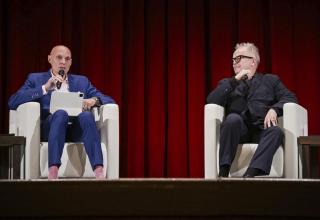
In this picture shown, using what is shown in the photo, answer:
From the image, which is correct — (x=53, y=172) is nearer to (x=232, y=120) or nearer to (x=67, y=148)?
(x=67, y=148)

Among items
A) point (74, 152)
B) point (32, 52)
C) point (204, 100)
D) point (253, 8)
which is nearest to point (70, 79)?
point (74, 152)

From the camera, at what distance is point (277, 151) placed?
3.50 metres

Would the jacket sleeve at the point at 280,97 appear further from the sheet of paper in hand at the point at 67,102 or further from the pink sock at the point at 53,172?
the pink sock at the point at 53,172

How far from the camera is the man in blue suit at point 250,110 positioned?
336cm

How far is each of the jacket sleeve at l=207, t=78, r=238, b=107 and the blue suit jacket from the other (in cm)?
61

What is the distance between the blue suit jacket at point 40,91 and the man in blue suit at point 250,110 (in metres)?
0.73

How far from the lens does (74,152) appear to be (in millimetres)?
3508

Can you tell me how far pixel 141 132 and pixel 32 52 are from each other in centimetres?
103

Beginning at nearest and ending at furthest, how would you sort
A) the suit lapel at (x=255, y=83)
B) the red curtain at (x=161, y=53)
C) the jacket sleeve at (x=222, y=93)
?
the jacket sleeve at (x=222, y=93) → the suit lapel at (x=255, y=83) → the red curtain at (x=161, y=53)

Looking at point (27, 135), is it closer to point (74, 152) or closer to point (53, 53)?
point (74, 152)

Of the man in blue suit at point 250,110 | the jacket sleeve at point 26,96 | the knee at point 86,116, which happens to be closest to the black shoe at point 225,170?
the man in blue suit at point 250,110
